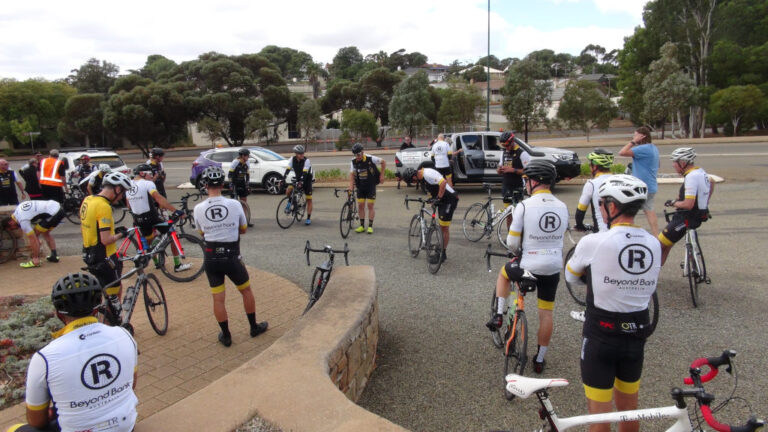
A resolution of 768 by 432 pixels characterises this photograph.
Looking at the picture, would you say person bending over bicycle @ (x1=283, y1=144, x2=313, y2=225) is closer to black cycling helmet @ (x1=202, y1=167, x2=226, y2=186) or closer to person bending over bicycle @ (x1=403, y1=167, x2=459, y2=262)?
person bending over bicycle @ (x1=403, y1=167, x2=459, y2=262)

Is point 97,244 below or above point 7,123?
below

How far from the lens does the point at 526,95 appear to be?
35.5 m

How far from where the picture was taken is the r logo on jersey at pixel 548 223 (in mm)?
4535

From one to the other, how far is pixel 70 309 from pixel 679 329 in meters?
5.92

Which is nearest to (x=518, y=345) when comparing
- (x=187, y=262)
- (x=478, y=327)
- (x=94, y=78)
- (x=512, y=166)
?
(x=478, y=327)

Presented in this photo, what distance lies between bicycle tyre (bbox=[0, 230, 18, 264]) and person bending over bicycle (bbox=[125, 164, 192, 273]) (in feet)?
11.3

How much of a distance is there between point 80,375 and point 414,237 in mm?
7077

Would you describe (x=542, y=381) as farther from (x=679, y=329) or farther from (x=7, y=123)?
(x=7, y=123)

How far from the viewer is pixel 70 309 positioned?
2.61 m

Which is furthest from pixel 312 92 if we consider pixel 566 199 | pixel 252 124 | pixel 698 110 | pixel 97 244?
pixel 97 244

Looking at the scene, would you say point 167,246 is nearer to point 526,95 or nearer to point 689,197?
point 689,197

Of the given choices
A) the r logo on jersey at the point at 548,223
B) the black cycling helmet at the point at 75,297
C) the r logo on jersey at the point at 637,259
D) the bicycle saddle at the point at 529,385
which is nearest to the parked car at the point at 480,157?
the r logo on jersey at the point at 548,223

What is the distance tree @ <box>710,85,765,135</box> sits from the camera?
37781 millimetres

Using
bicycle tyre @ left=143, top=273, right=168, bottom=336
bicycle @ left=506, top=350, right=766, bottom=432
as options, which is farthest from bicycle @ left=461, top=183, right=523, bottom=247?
bicycle @ left=506, top=350, right=766, bottom=432
